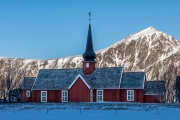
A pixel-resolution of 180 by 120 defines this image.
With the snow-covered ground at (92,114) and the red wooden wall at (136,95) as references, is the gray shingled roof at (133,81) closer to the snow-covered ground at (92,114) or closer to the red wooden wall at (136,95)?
the red wooden wall at (136,95)

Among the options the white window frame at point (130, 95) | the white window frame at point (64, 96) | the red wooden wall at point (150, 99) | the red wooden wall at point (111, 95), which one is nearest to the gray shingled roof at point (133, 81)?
the white window frame at point (130, 95)

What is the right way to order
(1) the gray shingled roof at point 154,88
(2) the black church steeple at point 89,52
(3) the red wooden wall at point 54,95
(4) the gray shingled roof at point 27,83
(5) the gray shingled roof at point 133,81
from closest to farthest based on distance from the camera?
→ 1. (1) the gray shingled roof at point 154,88
2. (5) the gray shingled roof at point 133,81
3. (3) the red wooden wall at point 54,95
4. (2) the black church steeple at point 89,52
5. (4) the gray shingled roof at point 27,83

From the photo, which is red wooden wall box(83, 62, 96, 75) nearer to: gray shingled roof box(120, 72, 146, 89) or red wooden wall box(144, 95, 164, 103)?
gray shingled roof box(120, 72, 146, 89)

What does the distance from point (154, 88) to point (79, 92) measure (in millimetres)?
13158

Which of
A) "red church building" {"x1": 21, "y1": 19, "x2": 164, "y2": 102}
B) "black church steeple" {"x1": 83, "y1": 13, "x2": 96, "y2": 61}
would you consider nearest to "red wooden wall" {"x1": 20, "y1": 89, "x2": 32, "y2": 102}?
"red church building" {"x1": 21, "y1": 19, "x2": 164, "y2": 102}

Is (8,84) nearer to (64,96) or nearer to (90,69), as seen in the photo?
(64,96)

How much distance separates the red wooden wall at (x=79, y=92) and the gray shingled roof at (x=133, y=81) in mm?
6255

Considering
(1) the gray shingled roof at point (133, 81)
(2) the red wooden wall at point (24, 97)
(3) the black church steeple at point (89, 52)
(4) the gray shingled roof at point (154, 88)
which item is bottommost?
(2) the red wooden wall at point (24, 97)

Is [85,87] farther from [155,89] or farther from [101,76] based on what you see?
[155,89]

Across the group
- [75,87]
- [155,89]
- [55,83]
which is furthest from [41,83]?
[155,89]

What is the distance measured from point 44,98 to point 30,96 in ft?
12.8

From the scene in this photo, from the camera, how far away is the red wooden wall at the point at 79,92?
65.3 m

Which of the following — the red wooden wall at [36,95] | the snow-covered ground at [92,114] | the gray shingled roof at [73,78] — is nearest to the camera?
the snow-covered ground at [92,114]

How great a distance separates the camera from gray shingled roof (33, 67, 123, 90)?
217 ft
